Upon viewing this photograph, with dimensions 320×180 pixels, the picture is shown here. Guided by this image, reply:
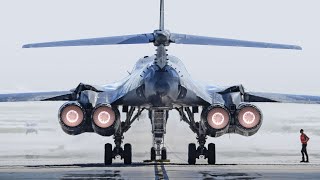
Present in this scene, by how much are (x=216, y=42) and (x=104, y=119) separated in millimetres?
4097

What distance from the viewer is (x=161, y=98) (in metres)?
26.5

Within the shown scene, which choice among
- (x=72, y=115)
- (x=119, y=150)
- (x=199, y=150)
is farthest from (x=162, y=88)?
(x=199, y=150)

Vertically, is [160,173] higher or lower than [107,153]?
lower

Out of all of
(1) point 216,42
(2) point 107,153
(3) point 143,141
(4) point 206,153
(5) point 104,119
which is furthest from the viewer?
(3) point 143,141

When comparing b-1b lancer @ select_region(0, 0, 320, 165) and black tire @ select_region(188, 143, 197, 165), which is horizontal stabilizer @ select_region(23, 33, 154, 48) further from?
black tire @ select_region(188, 143, 197, 165)

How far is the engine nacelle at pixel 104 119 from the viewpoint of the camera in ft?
90.4

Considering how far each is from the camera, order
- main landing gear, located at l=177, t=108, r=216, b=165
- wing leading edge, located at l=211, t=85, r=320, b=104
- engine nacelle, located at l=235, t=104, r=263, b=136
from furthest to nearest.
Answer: wing leading edge, located at l=211, t=85, r=320, b=104 → main landing gear, located at l=177, t=108, r=216, b=165 → engine nacelle, located at l=235, t=104, r=263, b=136

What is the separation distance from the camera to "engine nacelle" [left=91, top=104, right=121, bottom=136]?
90.4ft

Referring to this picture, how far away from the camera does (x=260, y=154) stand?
36875 millimetres

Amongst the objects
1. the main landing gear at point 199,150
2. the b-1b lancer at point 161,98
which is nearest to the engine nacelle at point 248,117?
the b-1b lancer at point 161,98

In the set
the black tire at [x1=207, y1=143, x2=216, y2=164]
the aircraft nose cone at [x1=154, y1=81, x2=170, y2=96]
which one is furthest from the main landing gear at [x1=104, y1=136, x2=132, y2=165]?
the aircraft nose cone at [x1=154, y1=81, x2=170, y2=96]

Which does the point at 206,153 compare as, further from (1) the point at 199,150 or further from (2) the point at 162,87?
(2) the point at 162,87

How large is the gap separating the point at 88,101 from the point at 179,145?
16.0m

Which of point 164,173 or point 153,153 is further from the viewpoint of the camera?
point 153,153
